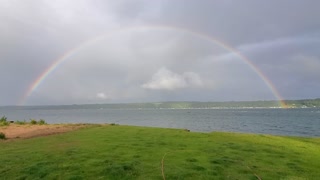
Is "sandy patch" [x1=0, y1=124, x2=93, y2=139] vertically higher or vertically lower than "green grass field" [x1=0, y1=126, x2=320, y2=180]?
higher

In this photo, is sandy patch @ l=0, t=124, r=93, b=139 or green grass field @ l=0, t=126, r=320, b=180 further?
sandy patch @ l=0, t=124, r=93, b=139

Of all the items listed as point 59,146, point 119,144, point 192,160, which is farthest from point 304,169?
point 59,146

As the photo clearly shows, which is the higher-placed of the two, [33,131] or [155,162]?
[33,131]

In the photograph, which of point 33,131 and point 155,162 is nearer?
point 155,162

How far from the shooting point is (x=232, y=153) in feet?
65.6

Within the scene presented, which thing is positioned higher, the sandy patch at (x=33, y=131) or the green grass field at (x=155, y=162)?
the sandy patch at (x=33, y=131)

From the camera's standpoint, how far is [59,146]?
73.6ft

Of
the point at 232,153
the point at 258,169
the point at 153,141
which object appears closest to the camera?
the point at 258,169

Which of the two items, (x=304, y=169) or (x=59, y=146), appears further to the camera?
(x=59, y=146)

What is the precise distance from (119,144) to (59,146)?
458cm

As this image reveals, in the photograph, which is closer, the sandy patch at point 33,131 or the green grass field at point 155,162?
the green grass field at point 155,162

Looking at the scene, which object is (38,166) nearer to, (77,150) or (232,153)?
(77,150)

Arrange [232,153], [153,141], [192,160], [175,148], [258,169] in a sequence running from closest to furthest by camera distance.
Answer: [258,169] → [192,160] → [232,153] → [175,148] → [153,141]

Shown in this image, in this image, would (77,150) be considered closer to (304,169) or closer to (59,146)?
(59,146)
